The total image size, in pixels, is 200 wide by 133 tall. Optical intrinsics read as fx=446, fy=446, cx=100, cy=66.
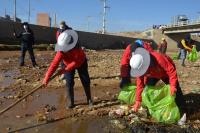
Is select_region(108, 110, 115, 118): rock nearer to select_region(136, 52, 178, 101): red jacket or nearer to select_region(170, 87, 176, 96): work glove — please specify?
select_region(136, 52, 178, 101): red jacket

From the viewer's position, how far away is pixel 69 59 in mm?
8734

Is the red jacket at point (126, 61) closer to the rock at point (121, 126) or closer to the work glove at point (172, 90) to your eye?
the work glove at point (172, 90)

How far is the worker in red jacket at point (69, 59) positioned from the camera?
27.0ft

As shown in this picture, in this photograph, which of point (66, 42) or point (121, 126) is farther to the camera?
point (66, 42)

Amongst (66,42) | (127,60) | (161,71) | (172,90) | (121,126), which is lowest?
(121,126)

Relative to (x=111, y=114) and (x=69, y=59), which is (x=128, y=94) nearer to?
(x=111, y=114)

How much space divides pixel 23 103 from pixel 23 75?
4.58 meters

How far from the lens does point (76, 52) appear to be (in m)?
8.66

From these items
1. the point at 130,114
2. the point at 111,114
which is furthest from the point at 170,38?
the point at 130,114

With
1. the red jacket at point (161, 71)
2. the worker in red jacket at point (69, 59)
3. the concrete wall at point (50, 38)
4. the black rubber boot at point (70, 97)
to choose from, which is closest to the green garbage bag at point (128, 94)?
the worker in red jacket at point (69, 59)

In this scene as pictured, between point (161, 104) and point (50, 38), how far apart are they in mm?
32292

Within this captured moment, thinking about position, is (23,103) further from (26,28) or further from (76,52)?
(26,28)

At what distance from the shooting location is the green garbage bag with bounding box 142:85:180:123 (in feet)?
25.2

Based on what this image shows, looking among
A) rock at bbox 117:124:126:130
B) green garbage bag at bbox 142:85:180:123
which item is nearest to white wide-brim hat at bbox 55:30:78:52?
green garbage bag at bbox 142:85:180:123
